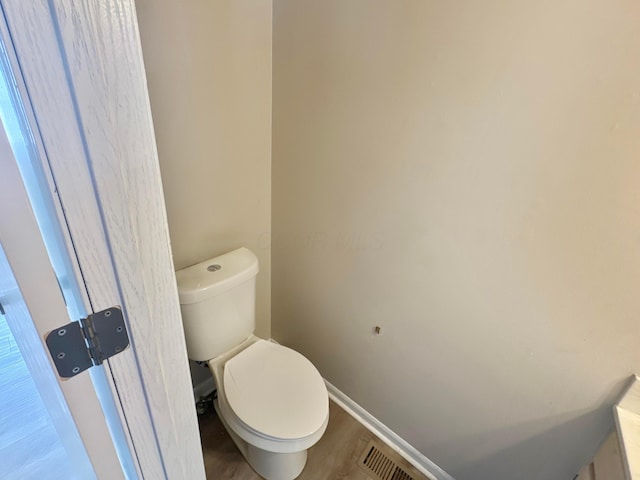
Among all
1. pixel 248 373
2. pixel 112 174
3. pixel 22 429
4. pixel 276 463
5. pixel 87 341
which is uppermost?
pixel 112 174

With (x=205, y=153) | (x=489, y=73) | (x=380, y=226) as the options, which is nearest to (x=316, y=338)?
(x=380, y=226)

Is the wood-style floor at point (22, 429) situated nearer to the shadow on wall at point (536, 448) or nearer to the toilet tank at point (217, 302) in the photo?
the toilet tank at point (217, 302)

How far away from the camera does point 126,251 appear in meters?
0.42

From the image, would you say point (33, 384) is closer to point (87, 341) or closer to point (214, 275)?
point (87, 341)

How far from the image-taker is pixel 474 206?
3.05 ft

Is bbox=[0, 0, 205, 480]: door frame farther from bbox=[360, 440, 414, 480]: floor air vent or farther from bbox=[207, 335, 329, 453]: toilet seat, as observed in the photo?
bbox=[360, 440, 414, 480]: floor air vent

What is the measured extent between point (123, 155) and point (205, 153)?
85cm

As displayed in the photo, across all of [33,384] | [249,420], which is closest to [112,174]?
[33,384]

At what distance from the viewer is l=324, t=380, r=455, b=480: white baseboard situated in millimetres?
1294

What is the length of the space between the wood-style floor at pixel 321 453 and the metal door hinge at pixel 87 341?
1162 mm

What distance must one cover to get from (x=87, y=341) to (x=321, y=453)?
4.23ft

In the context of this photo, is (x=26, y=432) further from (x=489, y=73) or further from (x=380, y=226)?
(x=489, y=73)

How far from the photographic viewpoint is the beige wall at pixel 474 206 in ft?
2.40

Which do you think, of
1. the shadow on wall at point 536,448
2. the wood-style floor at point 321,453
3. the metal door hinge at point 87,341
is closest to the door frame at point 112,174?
the metal door hinge at point 87,341
